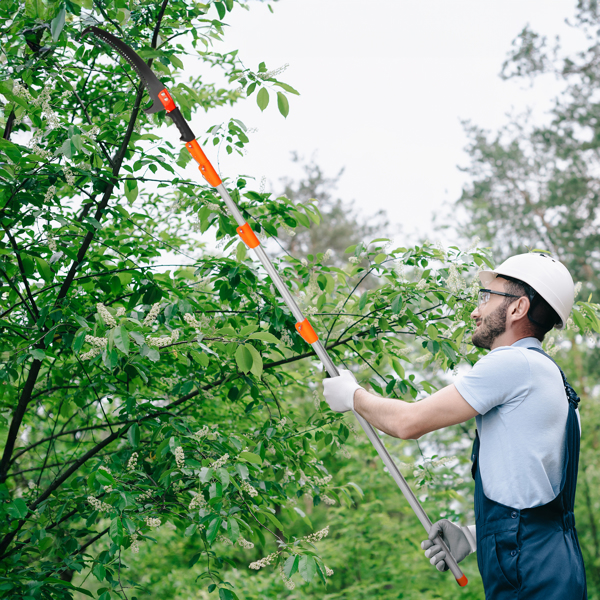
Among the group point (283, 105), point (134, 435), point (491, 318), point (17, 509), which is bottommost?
point (491, 318)

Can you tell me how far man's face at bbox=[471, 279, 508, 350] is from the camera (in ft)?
7.04

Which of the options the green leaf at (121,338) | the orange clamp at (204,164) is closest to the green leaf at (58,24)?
the orange clamp at (204,164)

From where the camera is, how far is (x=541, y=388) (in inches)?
73.7

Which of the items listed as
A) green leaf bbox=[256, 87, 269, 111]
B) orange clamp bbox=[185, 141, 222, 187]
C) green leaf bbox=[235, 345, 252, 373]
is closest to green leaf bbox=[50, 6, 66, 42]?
orange clamp bbox=[185, 141, 222, 187]

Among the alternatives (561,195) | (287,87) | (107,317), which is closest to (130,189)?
(287,87)

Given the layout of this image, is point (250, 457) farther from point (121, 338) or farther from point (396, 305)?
point (396, 305)

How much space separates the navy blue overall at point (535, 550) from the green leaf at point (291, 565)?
2.40 ft

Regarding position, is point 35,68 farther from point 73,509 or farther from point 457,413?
point 457,413

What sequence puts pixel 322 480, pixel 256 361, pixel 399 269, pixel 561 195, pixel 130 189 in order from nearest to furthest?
pixel 256 361, pixel 399 269, pixel 130 189, pixel 322 480, pixel 561 195

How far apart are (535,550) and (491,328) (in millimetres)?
760

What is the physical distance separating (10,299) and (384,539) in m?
6.27

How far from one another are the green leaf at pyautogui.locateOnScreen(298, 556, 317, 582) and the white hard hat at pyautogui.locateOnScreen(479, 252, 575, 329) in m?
1.32

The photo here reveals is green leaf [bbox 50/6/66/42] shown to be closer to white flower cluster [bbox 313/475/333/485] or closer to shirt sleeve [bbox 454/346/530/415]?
shirt sleeve [bbox 454/346/530/415]

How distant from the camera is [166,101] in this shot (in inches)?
103
